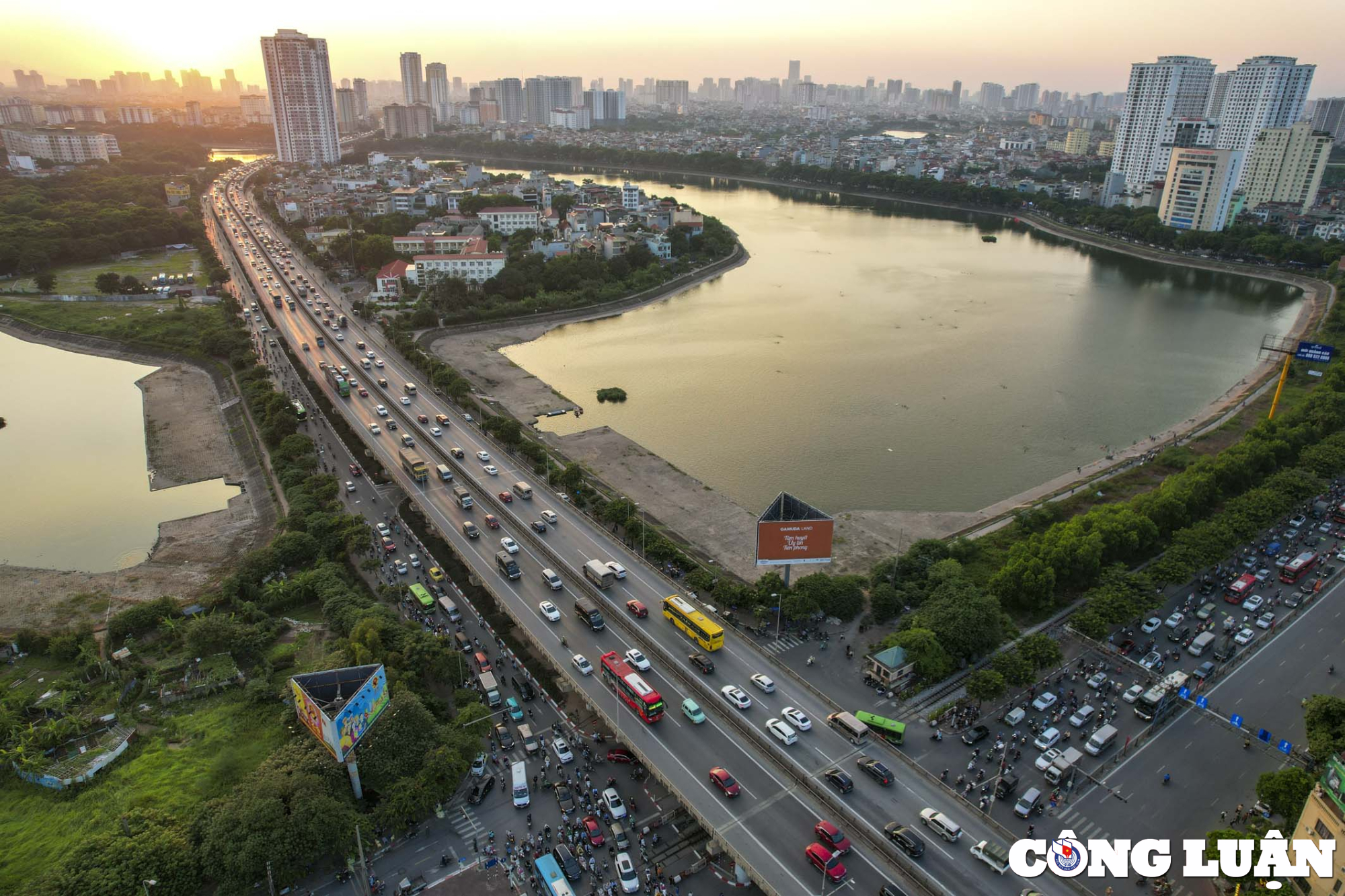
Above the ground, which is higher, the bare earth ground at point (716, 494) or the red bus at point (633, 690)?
the red bus at point (633, 690)

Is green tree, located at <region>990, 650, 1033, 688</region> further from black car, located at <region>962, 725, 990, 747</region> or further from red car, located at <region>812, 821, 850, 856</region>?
red car, located at <region>812, 821, 850, 856</region>

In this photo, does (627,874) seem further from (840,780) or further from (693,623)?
(693,623)

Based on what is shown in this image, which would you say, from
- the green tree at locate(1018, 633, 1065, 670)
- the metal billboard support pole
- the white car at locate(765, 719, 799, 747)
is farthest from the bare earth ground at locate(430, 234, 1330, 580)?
the metal billboard support pole

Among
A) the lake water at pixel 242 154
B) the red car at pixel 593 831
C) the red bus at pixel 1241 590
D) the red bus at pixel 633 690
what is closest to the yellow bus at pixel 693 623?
the red bus at pixel 633 690

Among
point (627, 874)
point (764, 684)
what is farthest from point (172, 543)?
point (764, 684)

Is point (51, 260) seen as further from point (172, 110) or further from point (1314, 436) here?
point (172, 110)

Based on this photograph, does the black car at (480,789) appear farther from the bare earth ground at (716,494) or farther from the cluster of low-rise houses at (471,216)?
the cluster of low-rise houses at (471,216)
